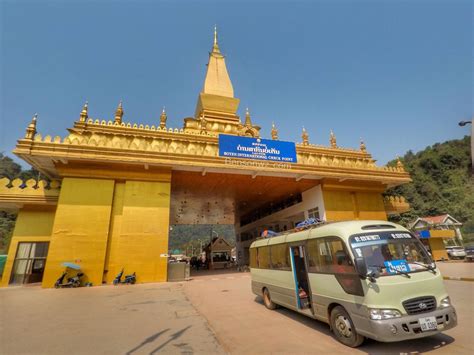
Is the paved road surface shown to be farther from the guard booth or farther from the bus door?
the guard booth

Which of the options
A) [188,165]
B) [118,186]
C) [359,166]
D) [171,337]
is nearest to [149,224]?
[118,186]

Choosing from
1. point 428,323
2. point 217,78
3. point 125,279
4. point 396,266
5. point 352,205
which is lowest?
point 428,323

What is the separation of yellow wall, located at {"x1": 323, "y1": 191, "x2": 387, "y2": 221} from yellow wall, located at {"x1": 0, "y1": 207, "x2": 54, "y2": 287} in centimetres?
1777

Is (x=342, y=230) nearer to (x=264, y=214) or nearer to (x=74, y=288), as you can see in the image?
(x=74, y=288)

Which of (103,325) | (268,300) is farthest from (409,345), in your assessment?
(103,325)

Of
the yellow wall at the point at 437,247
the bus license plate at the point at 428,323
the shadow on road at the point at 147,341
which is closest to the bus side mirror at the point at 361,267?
the bus license plate at the point at 428,323

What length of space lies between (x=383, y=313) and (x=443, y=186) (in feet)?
257

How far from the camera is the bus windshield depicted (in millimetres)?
4340

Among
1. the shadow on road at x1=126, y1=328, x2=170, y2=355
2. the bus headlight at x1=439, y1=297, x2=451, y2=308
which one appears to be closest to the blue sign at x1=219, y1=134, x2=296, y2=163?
the shadow on road at x1=126, y1=328, x2=170, y2=355

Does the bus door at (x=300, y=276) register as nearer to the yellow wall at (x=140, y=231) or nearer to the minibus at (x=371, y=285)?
the minibus at (x=371, y=285)

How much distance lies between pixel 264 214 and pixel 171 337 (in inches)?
830

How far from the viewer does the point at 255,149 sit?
14.7 m

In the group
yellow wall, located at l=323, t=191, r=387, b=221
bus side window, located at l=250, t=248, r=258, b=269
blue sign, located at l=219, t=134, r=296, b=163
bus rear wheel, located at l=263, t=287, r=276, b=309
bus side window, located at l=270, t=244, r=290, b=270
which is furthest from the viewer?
yellow wall, located at l=323, t=191, r=387, b=221

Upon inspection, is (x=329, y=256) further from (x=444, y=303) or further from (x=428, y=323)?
(x=444, y=303)
